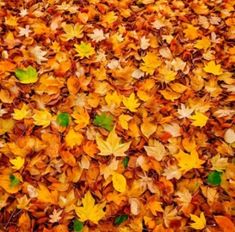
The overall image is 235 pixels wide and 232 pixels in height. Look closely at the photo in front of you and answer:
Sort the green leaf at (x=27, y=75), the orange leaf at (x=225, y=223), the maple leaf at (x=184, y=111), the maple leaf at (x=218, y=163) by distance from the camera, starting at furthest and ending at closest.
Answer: the green leaf at (x=27, y=75) < the maple leaf at (x=184, y=111) < the maple leaf at (x=218, y=163) < the orange leaf at (x=225, y=223)

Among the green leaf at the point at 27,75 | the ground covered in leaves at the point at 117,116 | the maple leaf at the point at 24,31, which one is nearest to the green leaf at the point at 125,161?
the ground covered in leaves at the point at 117,116

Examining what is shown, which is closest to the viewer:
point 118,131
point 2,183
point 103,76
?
point 2,183

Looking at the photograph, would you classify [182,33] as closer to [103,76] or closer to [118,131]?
[103,76]

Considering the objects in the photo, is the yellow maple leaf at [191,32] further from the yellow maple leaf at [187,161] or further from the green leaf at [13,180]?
the green leaf at [13,180]

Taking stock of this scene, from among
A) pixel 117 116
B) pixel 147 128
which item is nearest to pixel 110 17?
pixel 117 116

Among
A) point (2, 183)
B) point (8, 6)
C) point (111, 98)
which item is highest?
point (8, 6)

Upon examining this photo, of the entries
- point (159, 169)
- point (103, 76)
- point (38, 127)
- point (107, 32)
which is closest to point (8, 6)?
point (107, 32)

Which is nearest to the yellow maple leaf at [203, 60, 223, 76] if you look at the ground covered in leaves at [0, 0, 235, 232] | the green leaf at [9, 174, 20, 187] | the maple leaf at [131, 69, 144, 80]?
the ground covered in leaves at [0, 0, 235, 232]
